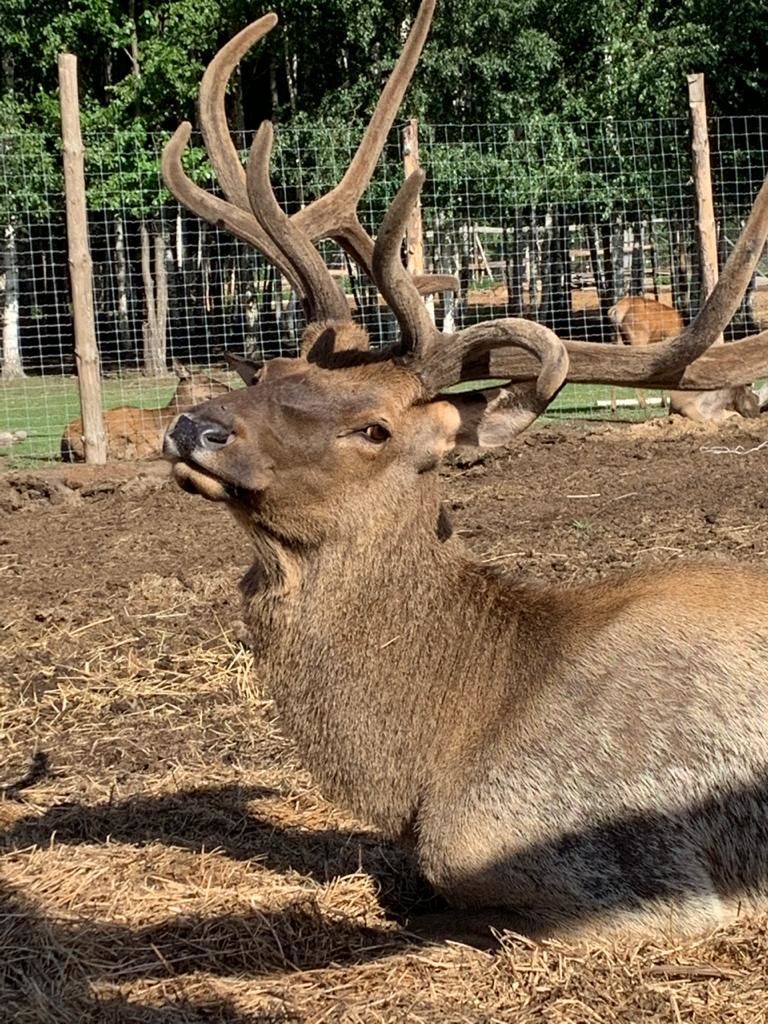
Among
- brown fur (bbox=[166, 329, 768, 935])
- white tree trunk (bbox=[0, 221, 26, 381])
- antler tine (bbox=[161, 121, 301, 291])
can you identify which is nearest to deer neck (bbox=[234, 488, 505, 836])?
brown fur (bbox=[166, 329, 768, 935])

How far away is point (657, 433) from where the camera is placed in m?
14.4

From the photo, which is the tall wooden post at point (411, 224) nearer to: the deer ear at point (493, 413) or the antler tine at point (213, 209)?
the antler tine at point (213, 209)

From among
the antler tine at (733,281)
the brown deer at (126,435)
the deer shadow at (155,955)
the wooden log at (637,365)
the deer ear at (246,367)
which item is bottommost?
the deer shadow at (155,955)

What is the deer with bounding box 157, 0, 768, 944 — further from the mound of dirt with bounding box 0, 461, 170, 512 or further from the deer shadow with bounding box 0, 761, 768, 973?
the mound of dirt with bounding box 0, 461, 170, 512

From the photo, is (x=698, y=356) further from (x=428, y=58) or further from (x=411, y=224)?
(x=428, y=58)

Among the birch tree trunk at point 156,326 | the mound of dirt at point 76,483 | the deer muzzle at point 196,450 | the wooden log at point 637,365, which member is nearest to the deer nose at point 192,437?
the deer muzzle at point 196,450

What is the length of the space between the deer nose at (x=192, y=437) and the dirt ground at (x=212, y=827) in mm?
898

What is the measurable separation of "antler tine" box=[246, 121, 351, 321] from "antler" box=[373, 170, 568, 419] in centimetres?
38

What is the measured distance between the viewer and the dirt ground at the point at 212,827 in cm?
388

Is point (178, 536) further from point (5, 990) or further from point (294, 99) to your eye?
point (294, 99)

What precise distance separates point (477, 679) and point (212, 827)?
5.01 ft

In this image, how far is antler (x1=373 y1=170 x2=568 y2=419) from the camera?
4.10m

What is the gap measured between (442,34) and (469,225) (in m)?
7.18

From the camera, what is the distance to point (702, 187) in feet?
51.7
